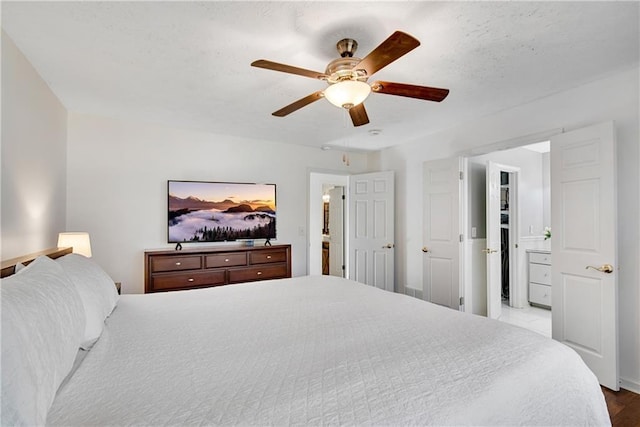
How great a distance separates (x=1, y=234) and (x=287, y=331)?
5.96 ft

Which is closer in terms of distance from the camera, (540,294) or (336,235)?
(540,294)

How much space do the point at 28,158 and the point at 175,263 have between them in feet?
5.29

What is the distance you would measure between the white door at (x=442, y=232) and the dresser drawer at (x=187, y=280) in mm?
2652

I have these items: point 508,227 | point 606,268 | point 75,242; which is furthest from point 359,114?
point 508,227

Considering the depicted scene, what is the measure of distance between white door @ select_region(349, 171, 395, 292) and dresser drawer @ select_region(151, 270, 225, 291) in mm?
2314

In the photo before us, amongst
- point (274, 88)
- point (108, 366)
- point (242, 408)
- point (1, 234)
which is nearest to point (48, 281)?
point (108, 366)

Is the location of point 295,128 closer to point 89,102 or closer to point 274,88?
point 274,88

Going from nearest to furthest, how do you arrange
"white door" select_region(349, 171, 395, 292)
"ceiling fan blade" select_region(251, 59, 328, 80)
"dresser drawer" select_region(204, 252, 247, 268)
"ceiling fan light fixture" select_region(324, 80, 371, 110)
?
"ceiling fan blade" select_region(251, 59, 328, 80), "ceiling fan light fixture" select_region(324, 80, 371, 110), "dresser drawer" select_region(204, 252, 247, 268), "white door" select_region(349, 171, 395, 292)

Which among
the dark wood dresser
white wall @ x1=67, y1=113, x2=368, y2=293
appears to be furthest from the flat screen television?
the dark wood dresser

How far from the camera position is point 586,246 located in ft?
8.29

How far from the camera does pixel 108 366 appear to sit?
116 centimetres

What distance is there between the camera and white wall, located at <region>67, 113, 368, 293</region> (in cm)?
344

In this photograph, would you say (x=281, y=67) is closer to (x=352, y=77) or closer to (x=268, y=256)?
(x=352, y=77)

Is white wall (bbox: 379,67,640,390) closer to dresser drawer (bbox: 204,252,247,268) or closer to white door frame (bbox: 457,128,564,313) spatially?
white door frame (bbox: 457,128,564,313)
